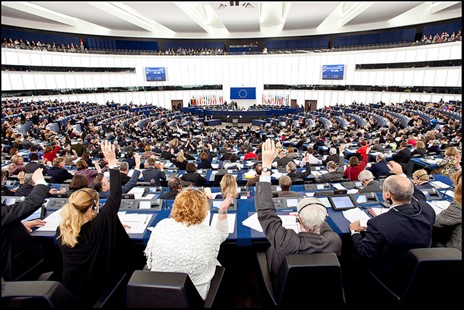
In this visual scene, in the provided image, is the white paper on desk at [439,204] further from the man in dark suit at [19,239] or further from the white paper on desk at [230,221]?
the man in dark suit at [19,239]

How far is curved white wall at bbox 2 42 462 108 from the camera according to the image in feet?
71.4

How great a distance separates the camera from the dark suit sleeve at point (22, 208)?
2.45 metres

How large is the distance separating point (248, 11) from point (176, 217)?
2396cm

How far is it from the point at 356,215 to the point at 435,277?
1425 mm

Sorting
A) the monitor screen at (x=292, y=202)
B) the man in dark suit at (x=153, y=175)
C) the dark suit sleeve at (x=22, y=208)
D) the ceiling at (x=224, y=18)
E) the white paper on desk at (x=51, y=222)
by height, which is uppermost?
the ceiling at (x=224, y=18)

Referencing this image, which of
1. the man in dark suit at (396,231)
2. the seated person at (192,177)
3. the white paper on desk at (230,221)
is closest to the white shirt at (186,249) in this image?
the white paper on desk at (230,221)

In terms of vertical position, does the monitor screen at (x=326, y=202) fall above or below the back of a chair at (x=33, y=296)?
below

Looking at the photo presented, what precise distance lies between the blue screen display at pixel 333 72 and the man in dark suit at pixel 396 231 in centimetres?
3044

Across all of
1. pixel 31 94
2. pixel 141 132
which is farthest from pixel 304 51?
pixel 31 94

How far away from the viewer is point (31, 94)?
22.3 meters

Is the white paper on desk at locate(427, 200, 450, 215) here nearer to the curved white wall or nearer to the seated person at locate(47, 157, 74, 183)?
the seated person at locate(47, 157, 74, 183)

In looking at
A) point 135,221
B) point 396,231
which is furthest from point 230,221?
point 396,231

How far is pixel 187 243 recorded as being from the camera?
2232mm

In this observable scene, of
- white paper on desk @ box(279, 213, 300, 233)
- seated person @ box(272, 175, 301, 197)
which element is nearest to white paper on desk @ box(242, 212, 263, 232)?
white paper on desk @ box(279, 213, 300, 233)
